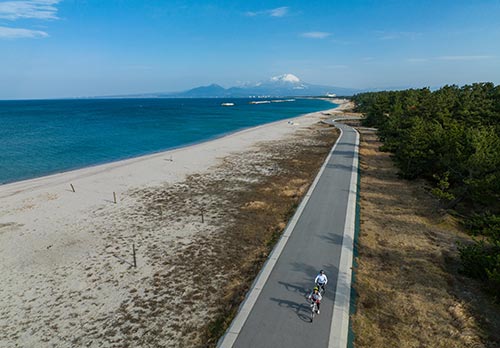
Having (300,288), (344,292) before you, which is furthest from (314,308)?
(344,292)

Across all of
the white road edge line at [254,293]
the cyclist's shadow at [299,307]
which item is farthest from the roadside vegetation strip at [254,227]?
the cyclist's shadow at [299,307]

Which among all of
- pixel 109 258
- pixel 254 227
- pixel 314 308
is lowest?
pixel 109 258

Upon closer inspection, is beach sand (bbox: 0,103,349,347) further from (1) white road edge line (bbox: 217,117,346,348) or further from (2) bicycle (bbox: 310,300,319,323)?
→ (2) bicycle (bbox: 310,300,319,323)

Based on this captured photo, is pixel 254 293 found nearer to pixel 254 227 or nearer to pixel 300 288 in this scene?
pixel 300 288

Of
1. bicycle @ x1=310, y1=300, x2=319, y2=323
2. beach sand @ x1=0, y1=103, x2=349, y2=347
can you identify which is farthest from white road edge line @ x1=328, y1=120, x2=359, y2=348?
beach sand @ x1=0, y1=103, x2=349, y2=347

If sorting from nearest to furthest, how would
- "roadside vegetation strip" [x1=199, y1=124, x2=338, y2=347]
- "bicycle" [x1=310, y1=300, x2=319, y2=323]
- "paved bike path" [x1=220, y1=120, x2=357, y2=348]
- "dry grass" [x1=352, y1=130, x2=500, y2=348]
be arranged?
"paved bike path" [x1=220, y1=120, x2=357, y2=348]
"dry grass" [x1=352, y1=130, x2=500, y2=348]
"bicycle" [x1=310, y1=300, x2=319, y2=323]
"roadside vegetation strip" [x1=199, y1=124, x2=338, y2=347]

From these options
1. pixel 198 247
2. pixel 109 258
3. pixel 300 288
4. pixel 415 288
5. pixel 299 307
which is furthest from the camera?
pixel 198 247
